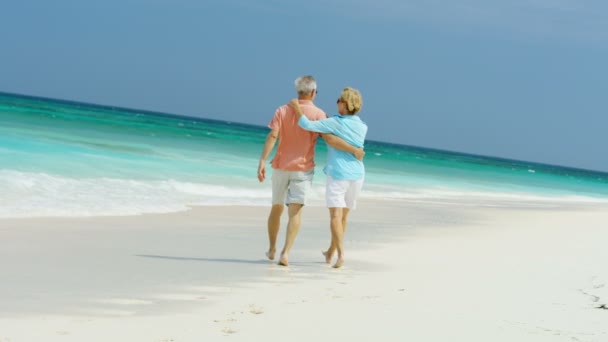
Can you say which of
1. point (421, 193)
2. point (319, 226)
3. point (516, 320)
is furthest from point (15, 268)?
point (421, 193)

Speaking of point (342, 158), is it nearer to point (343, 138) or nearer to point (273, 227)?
point (343, 138)

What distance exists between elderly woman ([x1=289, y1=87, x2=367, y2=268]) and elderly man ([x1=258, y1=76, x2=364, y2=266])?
A: 0.08 m

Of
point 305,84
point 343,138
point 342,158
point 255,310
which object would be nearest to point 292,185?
point 342,158

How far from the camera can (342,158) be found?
666 cm

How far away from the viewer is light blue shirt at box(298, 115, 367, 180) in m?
6.55

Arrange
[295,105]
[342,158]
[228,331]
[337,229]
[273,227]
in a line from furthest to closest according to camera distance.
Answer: [273,227], [337,229], [342,158], [295,105], [228,331]

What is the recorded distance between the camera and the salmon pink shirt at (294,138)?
6.60m

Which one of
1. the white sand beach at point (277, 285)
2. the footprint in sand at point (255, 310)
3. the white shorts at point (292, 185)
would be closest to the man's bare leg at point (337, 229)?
the white sand beach at point (277, 285)

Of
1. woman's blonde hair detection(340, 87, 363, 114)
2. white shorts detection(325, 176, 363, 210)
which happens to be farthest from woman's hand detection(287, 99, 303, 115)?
white shorts detection(325, 176, 363, 210)

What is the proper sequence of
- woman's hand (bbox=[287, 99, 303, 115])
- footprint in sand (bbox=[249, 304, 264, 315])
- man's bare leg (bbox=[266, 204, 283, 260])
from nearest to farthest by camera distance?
footprint in sand (bbox=[249, 304, 264, 315]), woman's hand (bbox=[287, 99, 303, 115]), man's bare leg (bbox=[266, 204, 283, 260])

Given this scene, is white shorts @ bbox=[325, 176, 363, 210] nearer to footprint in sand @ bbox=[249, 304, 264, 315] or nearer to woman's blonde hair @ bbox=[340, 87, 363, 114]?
woman's blonde hair @ bbox=[340, 87, 363, 114]

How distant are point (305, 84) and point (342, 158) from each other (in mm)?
665

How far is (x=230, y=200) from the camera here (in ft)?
41.9

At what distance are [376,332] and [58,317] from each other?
1705 mm
